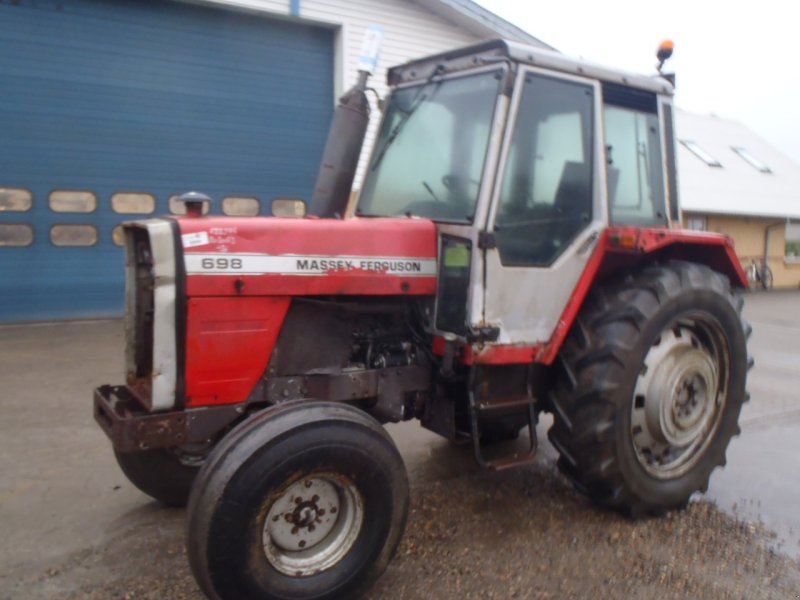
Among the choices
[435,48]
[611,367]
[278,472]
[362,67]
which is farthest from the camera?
[435,48]

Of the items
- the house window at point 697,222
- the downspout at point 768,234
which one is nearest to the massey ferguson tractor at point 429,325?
the house window at point 697,222

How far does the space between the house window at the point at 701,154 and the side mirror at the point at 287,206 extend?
1395 centimetres

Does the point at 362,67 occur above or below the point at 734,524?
above

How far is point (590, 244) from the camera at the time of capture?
3.57m

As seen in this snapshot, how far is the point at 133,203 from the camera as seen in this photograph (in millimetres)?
9898

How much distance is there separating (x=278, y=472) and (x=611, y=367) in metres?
1.69

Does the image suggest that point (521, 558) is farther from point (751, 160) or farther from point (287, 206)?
point (751, 160)

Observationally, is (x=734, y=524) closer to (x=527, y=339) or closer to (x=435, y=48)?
(x=527, y=339)

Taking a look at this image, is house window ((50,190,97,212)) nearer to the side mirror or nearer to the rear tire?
the side mirror

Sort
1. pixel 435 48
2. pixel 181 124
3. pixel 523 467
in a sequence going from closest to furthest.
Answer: pixel 523 467
pixel 181 124
pixel 435 48

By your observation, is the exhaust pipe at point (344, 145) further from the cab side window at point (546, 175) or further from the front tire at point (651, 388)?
the front tire at point (651, 388)

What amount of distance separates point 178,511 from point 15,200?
23.6ft

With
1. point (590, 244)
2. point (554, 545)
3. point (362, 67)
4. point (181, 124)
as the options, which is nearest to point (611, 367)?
point (590, 244)

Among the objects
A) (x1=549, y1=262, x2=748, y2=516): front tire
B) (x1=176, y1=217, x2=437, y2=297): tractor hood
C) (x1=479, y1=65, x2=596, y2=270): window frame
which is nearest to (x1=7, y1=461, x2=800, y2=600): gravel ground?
(x1=549, y1=262, x2=748, y2=516): front tire
